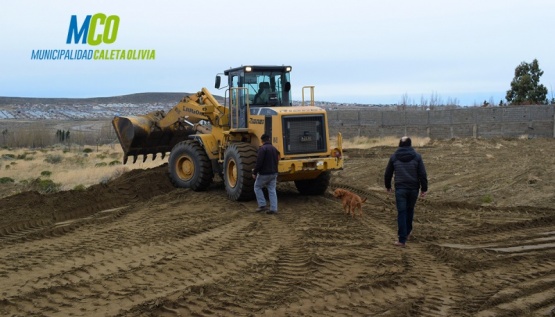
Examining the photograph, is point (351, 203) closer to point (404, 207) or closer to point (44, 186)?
point (404, 207)

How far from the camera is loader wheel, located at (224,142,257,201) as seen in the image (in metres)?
14.6

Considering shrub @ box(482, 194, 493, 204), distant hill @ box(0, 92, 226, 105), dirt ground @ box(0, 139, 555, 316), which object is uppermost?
distant hill @ box(0, 92, 226, 105)

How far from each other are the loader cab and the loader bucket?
8.57ft

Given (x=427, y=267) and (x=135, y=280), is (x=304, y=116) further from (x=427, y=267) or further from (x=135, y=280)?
(x=135, y=280)

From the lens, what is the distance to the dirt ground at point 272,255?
7586 millimetres

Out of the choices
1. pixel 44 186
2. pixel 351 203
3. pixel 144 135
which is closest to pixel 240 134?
pixel 144 135

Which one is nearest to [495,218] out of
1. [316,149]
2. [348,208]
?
[348,208]

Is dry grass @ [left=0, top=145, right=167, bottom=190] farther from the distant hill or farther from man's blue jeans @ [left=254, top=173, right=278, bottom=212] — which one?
the distant hill

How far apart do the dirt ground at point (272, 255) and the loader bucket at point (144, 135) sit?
1075 mm

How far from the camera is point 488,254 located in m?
10.1

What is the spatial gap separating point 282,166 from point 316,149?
1072mm

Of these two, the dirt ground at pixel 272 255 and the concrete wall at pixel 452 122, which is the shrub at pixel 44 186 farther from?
the concrete wall at pixel 452 122

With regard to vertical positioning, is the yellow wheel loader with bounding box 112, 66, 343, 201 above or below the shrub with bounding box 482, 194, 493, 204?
above

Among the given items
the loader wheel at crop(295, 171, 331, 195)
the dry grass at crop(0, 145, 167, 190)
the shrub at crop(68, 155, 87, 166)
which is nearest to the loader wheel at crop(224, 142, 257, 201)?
the loader wheel at crop(295, 171, 331, 195)
